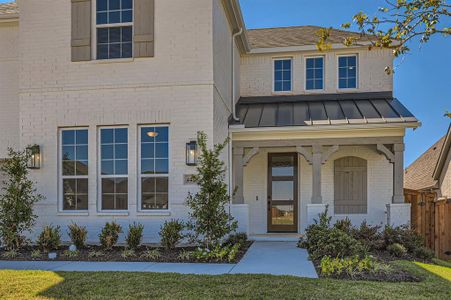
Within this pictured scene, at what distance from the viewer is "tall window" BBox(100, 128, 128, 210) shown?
9141mm

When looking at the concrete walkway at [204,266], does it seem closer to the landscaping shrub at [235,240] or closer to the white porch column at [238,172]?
the landscaping shrub at [235,240]

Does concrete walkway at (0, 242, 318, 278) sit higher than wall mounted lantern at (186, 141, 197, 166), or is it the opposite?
wall mounted lantern at (186, 141, 197, 166)

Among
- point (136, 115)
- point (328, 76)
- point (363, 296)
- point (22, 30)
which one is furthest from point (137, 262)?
point (328, 76)

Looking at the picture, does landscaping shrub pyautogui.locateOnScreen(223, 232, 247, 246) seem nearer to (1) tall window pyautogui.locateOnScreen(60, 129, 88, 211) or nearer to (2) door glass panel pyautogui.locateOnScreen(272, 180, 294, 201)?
(2) door glass panel pyautogui.locateOnScreen(272, 180, 294, 201)

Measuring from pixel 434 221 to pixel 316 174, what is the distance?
412cm

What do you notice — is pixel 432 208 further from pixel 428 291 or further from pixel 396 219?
pixel 428 291

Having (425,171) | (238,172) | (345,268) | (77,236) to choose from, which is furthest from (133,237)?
(425,171)

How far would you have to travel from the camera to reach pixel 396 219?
9867 mm

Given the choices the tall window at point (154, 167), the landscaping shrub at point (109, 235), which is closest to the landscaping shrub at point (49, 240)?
the landscaping shrub at point (109, 235)

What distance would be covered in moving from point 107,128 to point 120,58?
174 cm

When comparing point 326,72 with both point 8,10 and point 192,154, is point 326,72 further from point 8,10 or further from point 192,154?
point 8,10

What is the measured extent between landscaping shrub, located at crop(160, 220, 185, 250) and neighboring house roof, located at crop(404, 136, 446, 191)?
10.2m

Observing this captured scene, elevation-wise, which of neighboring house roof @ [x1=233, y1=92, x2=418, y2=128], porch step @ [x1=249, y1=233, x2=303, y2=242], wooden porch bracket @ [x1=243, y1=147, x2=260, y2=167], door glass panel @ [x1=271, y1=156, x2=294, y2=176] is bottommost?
porch step @ [x1=249, y1=233, x2=303, y2=242]

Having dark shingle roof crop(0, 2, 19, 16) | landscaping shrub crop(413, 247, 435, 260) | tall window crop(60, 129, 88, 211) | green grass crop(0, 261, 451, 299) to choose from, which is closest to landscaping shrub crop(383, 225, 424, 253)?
landscaping shrub crop(413, 247, 435, 260)
